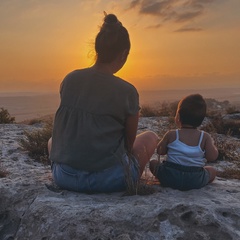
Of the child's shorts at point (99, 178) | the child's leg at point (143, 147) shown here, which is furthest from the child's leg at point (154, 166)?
the child's shorts at point (99, 178)

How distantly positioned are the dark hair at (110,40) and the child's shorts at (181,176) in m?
1.39

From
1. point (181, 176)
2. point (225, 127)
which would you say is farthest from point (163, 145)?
point (225, 127)

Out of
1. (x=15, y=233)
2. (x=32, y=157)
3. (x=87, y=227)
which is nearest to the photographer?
(x=87, y=227)

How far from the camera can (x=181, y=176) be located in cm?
454

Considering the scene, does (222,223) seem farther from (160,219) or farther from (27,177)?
(27,177)

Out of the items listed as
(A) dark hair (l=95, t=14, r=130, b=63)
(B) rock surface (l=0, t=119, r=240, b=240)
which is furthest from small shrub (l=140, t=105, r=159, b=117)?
(A) dark hair (l=95, t=14, r=130, b=63)

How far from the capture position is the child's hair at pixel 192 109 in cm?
458

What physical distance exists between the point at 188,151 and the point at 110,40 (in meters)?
1.51

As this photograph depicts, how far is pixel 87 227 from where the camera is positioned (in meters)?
3.50

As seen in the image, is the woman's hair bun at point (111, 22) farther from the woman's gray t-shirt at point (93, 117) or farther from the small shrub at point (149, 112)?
the small shrub at point (149, 112)

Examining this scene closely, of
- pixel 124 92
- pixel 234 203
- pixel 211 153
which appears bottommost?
pixel 234 203

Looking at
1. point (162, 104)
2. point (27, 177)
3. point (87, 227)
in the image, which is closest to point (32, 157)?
point (27, 177)

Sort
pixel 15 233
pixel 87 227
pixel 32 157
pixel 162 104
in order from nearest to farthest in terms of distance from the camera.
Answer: pixel 87 227 < pixel 15 233 < pixel 32 157 < pixel 162 104

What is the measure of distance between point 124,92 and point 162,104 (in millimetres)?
12097
